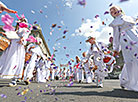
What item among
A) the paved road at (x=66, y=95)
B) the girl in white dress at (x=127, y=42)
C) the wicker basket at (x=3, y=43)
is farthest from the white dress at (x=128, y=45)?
the wicker basket at (x=3, y=43)

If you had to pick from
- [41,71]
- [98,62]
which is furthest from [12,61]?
[41,71]

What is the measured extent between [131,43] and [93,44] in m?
2.56

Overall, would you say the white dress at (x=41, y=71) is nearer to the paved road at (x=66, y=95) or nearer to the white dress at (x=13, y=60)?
the white dress at (x=13, y=60)

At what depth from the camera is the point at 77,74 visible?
11.8 meters

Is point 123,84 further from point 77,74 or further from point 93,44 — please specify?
point 77,74

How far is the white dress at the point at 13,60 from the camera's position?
14.5 feet

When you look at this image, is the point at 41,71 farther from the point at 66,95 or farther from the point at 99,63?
the point at 66,95

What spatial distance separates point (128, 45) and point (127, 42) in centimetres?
10

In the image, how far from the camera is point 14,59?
456 centimetres

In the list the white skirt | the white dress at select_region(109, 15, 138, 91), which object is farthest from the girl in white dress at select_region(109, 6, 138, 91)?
the white skirt

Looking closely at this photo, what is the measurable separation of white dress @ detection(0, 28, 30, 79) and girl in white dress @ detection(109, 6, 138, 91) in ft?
11.0

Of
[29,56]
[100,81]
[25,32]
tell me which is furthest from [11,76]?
[100,81]

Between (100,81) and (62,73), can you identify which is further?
(62,73)

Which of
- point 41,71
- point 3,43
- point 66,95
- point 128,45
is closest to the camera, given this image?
point 66,95
